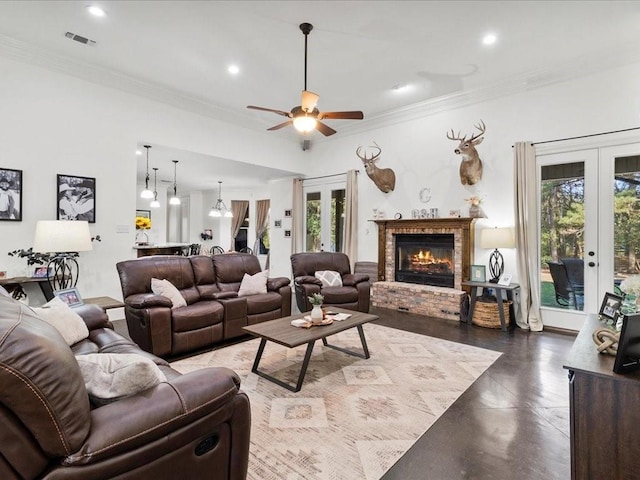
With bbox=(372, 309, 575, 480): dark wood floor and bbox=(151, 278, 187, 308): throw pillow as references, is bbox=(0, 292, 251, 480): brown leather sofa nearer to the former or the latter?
bbox=(372, 309, 575, 480): dark wood floor

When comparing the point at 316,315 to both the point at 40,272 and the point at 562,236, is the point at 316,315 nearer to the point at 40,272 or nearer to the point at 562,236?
the point at 40,272

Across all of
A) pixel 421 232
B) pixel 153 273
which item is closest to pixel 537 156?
pixel 421 232

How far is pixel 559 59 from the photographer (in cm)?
450

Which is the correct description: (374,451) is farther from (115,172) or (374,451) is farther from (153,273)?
(115,172)

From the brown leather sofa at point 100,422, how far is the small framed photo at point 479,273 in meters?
4.59

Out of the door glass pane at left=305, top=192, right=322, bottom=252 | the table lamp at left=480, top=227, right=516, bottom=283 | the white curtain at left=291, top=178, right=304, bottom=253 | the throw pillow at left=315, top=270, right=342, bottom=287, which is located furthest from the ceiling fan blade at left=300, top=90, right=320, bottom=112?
the white curtain at left=291, top=178, right=304, bottom=253

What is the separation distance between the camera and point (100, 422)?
46.8 inches

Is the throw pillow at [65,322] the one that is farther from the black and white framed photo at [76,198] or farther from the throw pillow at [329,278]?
the throw pillow at [329,278]

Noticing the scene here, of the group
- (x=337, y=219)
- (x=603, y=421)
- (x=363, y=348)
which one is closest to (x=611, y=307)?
(x=603, y=421)

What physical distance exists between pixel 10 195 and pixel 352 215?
535 centimetres

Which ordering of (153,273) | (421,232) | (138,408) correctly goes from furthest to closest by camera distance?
1. (421,232)
2. (153,273)
3. (138,408)

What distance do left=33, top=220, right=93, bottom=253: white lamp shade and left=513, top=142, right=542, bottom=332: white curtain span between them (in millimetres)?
5644

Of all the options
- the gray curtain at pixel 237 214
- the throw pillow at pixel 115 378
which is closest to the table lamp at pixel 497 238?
the throw pillow at pixel 115 378

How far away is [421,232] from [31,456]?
5704 millimetres
